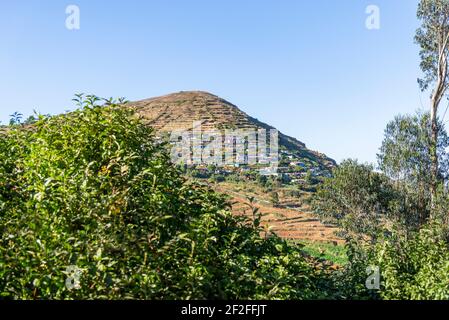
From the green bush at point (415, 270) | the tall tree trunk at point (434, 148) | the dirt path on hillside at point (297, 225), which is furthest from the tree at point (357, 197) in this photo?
the dirt path on hillside at point (297, 225)

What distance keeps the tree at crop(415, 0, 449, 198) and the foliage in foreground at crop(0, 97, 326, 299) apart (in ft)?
67.4

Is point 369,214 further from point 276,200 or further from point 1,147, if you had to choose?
point 276,200

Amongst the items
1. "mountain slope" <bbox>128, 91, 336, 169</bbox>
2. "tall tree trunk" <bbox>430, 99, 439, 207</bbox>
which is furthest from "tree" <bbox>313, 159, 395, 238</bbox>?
"mountain slope" <bbox>128, 91, 336, 169</bbox>

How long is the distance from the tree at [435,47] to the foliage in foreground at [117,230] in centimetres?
2056

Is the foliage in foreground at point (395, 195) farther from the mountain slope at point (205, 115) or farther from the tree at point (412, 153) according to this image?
the mountain slope at point (205, 115)

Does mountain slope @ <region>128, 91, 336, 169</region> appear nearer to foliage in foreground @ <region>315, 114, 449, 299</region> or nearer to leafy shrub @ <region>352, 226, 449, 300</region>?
foliage in foreground @ <region>315, 114, 449, 299</region>

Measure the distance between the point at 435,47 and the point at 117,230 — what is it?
25924 millimetres

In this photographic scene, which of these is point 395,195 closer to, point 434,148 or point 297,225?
point 434,148

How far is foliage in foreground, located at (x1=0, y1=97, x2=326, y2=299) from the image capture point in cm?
473

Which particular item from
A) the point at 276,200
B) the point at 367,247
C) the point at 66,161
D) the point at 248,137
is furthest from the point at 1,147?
the point at 248,137

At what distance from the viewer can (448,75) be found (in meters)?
25.5

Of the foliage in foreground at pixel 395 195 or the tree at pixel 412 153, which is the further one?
the tree at pixel 412 153

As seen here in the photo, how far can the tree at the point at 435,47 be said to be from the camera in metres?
24.7
